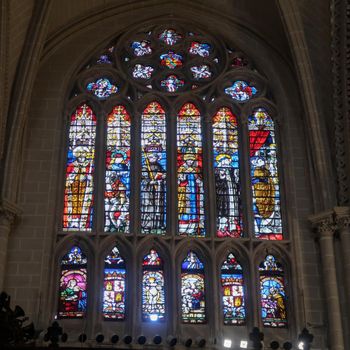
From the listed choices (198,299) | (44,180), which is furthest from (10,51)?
(198,299)

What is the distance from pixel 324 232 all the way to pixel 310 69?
154 inches

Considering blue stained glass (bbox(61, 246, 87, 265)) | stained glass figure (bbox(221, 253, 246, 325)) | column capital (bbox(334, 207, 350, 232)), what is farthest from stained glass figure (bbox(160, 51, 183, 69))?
column capital (bbox(334, 207, 350, 232))

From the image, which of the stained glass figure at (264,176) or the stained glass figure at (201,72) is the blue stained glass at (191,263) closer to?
the stained glass figure at (264,176)

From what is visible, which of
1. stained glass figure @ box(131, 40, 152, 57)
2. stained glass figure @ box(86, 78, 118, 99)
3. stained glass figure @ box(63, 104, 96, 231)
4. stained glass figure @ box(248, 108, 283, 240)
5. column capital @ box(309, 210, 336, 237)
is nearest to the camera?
column capital @ box(309, 210, 336, 237)

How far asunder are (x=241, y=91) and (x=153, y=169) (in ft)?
10.4

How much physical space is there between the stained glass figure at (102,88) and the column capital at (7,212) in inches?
157

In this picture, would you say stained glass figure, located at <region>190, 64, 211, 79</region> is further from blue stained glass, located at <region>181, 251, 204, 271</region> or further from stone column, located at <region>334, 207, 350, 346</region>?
stone column, located at <region>334, 207, 350, 346</region>

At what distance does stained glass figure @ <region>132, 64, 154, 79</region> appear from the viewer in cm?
2014

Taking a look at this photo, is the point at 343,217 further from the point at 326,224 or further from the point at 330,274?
the point at 330,274

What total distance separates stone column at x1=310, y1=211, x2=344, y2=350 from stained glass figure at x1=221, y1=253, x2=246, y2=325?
68.7 inches

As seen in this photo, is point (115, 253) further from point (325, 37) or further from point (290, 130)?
point (325, 37)

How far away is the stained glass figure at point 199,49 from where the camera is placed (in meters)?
20.7

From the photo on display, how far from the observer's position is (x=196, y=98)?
19.7 meters

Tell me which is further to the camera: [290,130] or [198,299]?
[290,130]
